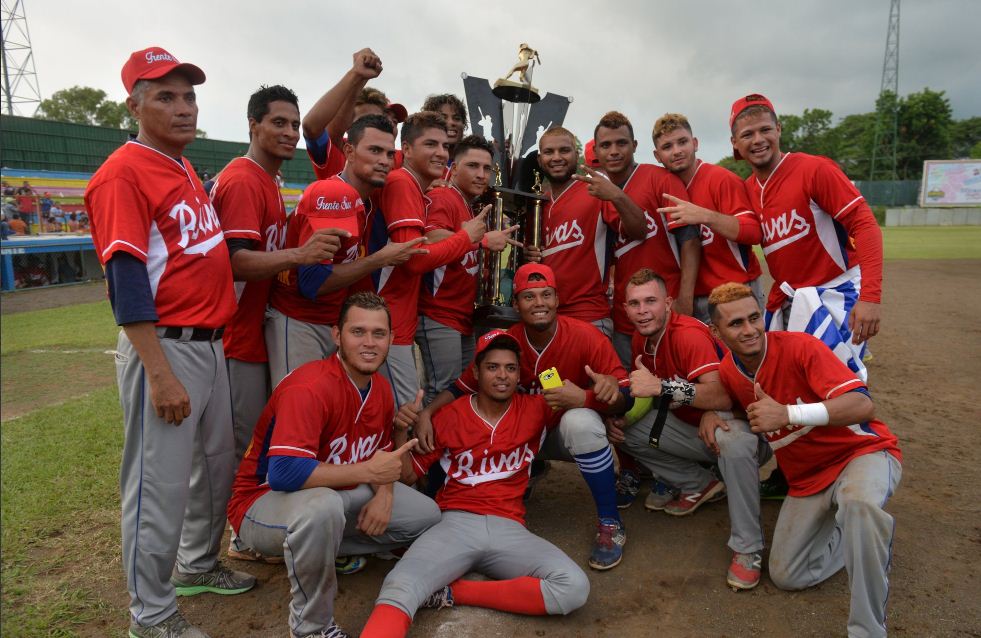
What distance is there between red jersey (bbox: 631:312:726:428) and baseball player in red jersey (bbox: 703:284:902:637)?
12.4 inches

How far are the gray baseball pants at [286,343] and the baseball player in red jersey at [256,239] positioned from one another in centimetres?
6

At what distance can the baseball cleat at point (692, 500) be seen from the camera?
13.5 ft

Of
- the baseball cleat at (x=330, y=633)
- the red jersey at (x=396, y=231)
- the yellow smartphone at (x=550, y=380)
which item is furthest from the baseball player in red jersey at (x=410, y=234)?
the baseball cleat at (x=330, y=633)

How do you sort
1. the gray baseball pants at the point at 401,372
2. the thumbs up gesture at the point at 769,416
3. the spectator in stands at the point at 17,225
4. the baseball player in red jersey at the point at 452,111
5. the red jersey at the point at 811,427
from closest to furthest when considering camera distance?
the thumbs up gesture at the point at 769,416, the red jersey at the point at 811,427, the gray baseball pants at the point at 401,372, the baseball player in red jersey at the point at 452,111, the spectator in stands at the point at 17,225

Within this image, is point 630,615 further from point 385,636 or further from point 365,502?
point 365,502

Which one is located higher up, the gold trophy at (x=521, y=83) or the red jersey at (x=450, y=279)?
the gold trophy at (x=521, y=83)

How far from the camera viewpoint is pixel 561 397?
376 cm

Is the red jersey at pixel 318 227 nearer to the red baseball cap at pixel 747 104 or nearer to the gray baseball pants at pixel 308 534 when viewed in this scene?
the gray baseball pants at pixel 308 534

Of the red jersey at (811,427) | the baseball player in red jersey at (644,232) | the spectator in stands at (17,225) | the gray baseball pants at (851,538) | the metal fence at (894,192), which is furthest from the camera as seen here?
the metal fence at (894,192)

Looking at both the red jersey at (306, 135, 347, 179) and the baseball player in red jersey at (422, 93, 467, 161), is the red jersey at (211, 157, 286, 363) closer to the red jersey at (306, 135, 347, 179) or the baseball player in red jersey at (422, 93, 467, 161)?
the red jersey at (306, 135, 347, 179)

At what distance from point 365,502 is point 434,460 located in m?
0.58

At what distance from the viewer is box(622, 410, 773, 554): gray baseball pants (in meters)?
3.46

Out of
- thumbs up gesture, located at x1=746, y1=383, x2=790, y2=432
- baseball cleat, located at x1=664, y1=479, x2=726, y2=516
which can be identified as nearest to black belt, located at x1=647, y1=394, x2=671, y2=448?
baseball cleat, located at x1=664, y1=479, x2=726, y2=516

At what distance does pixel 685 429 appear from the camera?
13.5ft
